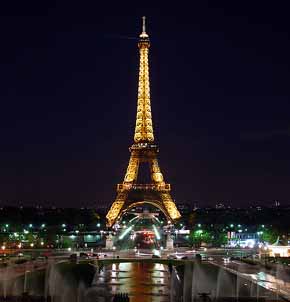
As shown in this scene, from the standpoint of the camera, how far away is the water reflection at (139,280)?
1206 inches

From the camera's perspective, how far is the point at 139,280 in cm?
3725

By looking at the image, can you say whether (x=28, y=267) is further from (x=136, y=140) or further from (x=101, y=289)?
(x=136, y=140)

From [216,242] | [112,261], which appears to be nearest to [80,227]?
[216,242]

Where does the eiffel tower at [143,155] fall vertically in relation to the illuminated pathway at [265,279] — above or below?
above

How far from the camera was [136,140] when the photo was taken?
250 ft

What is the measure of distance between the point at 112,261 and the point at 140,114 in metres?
32.4

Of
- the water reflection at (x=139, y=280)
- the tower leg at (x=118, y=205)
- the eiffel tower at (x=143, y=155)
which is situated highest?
the eiffel tower at (x=143, y=155)

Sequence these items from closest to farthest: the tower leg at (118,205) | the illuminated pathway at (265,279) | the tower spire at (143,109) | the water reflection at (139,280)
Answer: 1. the illuminated pathway at (265,279)
2. the water reflection at (139,280)
3. the tower spire at (143,109)
4. the tower leg at (118,205)

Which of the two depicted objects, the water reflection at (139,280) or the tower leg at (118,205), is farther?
the tower leg at (118,205)

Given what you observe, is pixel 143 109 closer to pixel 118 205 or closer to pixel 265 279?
pixel 118 205

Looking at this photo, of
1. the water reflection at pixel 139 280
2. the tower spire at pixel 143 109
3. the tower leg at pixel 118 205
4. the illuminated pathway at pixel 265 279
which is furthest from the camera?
the tower leg at pixel 118 205

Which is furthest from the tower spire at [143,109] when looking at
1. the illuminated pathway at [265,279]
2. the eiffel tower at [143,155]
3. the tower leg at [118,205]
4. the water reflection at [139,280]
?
the illuminated pathway at [265,279]

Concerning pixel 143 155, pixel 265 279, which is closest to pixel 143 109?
pixel 143 155

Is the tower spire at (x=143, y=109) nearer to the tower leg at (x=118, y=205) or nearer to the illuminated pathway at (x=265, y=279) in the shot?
the tower leg at (x=118, y=205)
